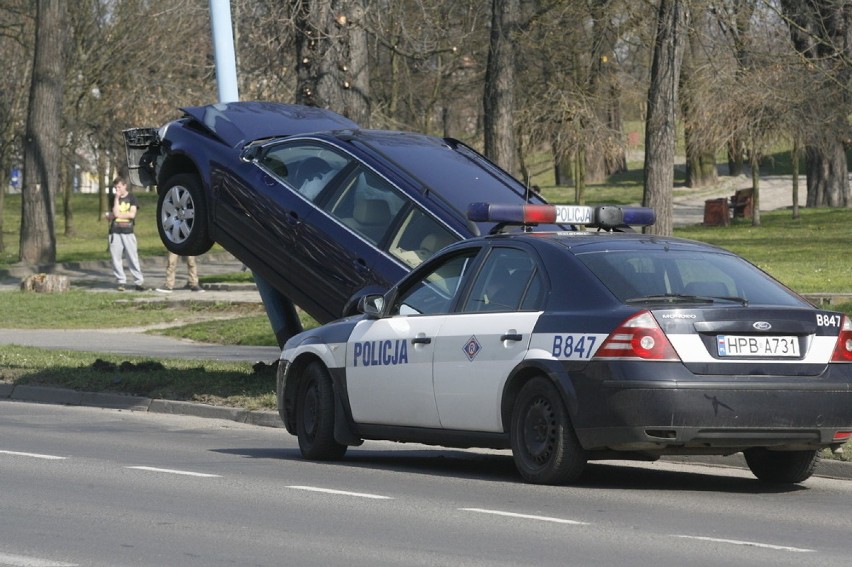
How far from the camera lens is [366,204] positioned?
13289 mm

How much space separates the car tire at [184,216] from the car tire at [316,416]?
3.81 m

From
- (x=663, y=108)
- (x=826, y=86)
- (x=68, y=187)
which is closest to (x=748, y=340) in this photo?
(x=663, y=108)

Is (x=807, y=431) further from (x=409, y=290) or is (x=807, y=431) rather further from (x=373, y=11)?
(x=373, y=11)

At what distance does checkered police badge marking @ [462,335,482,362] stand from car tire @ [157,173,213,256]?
558 cm

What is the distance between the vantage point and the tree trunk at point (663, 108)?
23062mm

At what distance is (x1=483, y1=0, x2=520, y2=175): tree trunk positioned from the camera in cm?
2744

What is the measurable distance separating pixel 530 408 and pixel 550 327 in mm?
509

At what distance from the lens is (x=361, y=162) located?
1330 cm

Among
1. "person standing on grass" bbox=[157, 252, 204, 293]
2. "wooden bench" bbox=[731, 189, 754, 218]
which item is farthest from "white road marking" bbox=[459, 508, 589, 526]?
"wooden bench" bbox=[731, 189, 754, 218]

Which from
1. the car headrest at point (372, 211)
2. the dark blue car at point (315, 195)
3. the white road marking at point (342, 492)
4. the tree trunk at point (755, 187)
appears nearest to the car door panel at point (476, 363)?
the white road marking at point (342, 492)

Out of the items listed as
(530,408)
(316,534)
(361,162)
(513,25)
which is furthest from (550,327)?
(513,25)

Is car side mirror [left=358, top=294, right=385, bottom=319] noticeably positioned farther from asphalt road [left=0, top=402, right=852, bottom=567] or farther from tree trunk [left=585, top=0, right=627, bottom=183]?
tree trunk [left=585, top=0, right=627, bottom=183]

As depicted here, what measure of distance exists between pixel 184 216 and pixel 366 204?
8.01 feet

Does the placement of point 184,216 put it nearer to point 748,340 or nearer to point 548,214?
point 548,214
